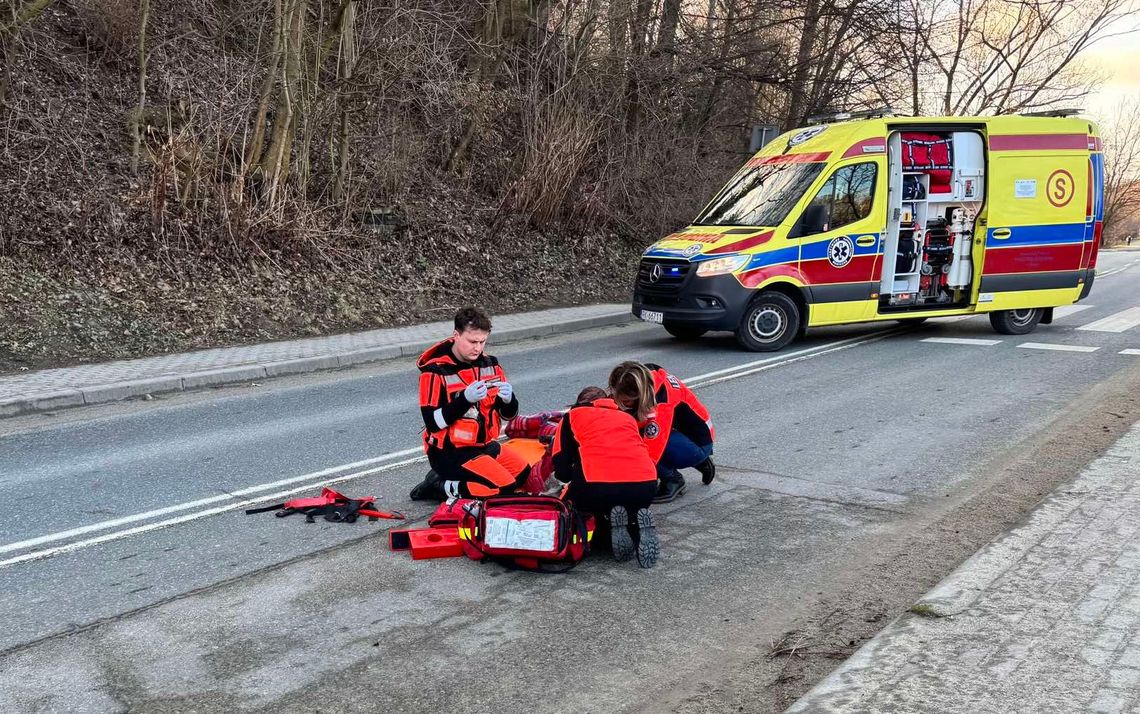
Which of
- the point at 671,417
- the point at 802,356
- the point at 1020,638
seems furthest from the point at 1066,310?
the point at 1020,638

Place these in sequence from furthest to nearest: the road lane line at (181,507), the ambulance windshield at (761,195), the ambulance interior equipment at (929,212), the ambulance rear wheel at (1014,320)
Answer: the ambulance rear wheel at (1014,320) < the ambulance interior equipment at (929,212) < the ambulance windshield at (761,195) < the road lane line at (181,507)

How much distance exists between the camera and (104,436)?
8031 mm

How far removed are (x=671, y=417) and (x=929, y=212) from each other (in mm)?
8583

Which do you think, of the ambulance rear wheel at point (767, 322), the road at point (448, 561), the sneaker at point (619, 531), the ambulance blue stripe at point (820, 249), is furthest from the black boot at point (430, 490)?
the ambulance blue stripe at point (820, 249)

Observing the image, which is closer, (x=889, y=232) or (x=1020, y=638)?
(x=1020, y=638)

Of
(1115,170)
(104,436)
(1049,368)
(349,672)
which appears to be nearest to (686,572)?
(349,672)

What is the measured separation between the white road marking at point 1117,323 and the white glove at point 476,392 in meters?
11.7

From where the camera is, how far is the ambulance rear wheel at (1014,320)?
13.4m

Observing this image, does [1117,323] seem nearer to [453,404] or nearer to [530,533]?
[453,404]

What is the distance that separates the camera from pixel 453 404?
5566 millimetres

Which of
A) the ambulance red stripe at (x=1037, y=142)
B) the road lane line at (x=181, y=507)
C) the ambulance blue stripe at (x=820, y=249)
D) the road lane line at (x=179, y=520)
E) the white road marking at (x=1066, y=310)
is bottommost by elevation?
the road lane line at (x=179, y=520)

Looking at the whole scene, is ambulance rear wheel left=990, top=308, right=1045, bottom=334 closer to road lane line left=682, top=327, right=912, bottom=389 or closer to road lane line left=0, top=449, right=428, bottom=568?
road lane line left=682, top=327, right=912, bottom=389

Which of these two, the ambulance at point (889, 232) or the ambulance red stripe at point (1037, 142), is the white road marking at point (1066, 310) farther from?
the ambulance red stripe at point (1037, 142)

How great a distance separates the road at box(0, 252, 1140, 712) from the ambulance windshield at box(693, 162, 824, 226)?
339 cm
